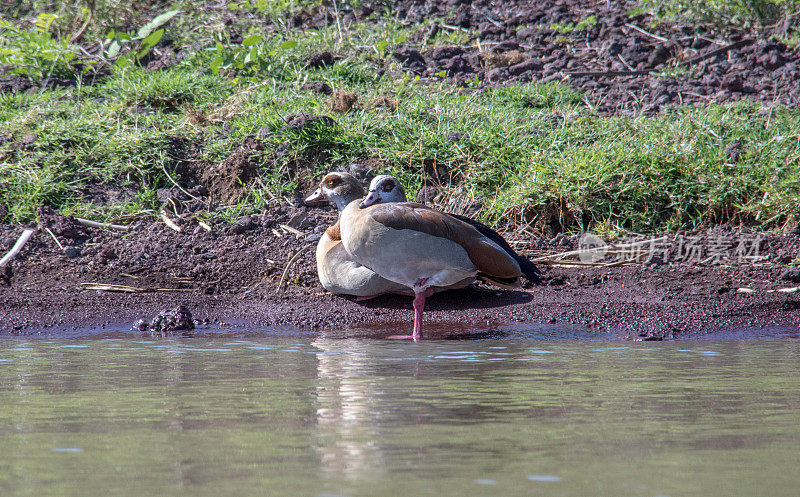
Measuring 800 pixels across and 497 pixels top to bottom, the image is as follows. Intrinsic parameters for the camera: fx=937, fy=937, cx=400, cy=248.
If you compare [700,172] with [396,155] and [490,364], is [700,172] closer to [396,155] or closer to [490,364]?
[396,155]

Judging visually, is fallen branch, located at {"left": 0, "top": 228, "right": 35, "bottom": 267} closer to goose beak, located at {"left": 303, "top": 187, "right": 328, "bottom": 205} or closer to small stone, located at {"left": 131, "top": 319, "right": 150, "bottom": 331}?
small stone, located at {"left": 131, "top": 319, "right": 150, "bottom": 331}

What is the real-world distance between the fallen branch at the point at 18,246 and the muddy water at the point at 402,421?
6.73 feet

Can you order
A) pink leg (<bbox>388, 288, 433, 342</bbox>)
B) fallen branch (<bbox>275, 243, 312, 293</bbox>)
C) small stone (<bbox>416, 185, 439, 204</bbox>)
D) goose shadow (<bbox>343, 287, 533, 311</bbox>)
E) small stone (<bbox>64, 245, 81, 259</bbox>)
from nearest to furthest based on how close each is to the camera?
pink leg (<bbox>388, 288, 433, 342</bbox>), goose shadow (<bbox>343, 287, 533, 311</bbox>), fallen branch (<bbox>275, 243, 312, 293</bbox>), small stone (<bbox>64, 245, 81, 259</bbox>), small stone (<bbox>416, 185, 439, 204</bbox>)

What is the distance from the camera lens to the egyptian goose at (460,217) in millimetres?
6199

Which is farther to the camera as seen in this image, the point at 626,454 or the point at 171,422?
the point at 171,422

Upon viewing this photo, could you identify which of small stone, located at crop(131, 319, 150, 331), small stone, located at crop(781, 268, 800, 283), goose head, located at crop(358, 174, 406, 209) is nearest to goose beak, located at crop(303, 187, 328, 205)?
goose head, located at crop(358, 174, 406, 209)

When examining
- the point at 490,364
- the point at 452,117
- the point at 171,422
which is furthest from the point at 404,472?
the point at 452,117

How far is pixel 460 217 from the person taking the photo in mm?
6410

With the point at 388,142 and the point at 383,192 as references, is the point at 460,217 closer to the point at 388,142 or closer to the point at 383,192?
the point at 383,192

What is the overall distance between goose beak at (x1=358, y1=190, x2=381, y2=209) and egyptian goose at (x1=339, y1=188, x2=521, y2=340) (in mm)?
194

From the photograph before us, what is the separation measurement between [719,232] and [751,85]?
122 inches

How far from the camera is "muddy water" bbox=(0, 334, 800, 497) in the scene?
250 cm

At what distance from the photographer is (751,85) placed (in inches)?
380

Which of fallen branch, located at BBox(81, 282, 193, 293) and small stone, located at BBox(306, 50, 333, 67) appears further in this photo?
small stone, located at BBox(306, 50, 333, 67)
